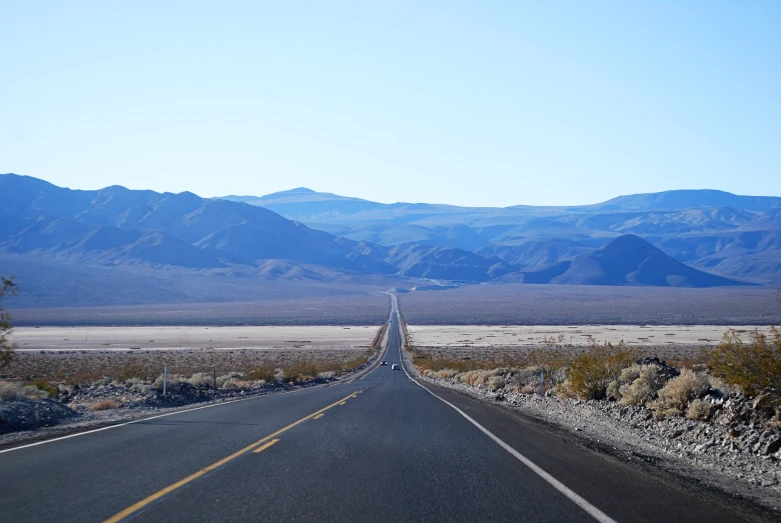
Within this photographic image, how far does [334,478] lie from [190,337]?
93.0 metres

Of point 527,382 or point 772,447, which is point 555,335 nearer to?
point 527,382

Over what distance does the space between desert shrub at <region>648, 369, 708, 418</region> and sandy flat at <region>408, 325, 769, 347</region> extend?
55497 millimetres

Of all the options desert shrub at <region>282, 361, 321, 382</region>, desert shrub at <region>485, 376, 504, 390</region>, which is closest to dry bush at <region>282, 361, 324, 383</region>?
desert shrub at <region>282, 361, 321, 382</region>

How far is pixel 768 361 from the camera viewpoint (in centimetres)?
1153

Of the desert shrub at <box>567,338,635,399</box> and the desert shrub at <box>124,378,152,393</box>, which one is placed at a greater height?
the desert shrub at <box>567,338,635,399</box>

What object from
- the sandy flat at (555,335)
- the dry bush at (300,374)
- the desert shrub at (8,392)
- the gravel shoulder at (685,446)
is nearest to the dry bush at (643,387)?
the gravel shoulder at (685,446)

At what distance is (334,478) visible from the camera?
8961mm

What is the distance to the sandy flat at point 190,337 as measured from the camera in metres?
81.6

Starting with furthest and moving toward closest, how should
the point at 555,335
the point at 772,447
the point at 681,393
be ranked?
the point at 555,335
the point at 681,393
the point at 772,447

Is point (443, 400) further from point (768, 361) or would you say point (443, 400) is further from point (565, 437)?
point (768, 361)

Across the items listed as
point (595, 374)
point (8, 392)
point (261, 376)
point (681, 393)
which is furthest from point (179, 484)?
point (261, 376)

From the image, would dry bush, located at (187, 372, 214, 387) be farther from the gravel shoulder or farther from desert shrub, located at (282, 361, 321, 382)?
the gravel shoulder

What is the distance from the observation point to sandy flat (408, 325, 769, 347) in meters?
77.1

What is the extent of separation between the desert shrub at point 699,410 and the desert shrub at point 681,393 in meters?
0.56
